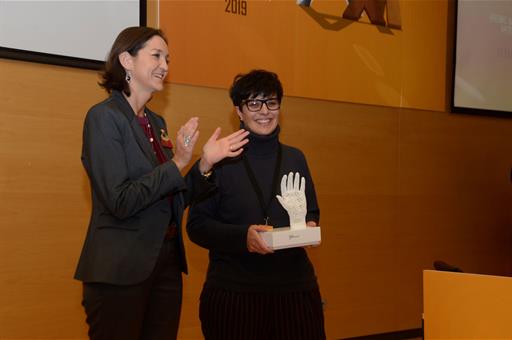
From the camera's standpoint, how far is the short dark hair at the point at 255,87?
2324 millimetres

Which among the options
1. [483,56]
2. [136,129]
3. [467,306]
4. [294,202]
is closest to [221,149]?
[136,129]

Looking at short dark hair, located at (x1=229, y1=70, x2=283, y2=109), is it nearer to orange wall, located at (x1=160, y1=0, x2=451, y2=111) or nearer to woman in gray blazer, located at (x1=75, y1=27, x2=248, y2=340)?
woman in gray blazer, located at (x1=75, y1=27, x2=248, y2=340)

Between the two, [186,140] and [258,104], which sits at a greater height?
[258,104]

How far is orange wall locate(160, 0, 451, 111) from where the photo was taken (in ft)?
11.5

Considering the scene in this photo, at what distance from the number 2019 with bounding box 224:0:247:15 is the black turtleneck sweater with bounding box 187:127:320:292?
A: 153 cm

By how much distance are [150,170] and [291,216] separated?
616 mm

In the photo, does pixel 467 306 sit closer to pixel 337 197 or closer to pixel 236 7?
pixel 236 7

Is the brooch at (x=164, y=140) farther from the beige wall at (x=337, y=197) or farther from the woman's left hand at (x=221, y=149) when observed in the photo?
the beige wall at (x=337, y=197)

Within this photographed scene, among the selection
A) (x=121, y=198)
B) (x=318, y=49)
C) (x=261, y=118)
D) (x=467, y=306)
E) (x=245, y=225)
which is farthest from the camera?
(x=318, y=49)

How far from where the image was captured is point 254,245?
2109 mm

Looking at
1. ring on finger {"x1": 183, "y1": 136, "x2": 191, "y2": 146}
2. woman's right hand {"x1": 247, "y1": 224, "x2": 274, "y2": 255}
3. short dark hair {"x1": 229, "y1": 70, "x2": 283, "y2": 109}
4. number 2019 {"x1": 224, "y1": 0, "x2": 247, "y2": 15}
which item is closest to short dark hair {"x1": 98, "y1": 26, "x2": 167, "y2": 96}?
ring on finger {"x1": 183, "y1": 136, "x2": 191, "y2": 146}

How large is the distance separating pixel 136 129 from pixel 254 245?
1.99ft

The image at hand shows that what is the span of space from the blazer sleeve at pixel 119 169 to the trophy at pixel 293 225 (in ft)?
1.47

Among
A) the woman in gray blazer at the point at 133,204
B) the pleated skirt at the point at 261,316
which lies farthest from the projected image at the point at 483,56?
the woman in gray blazer at the point at 133,204
